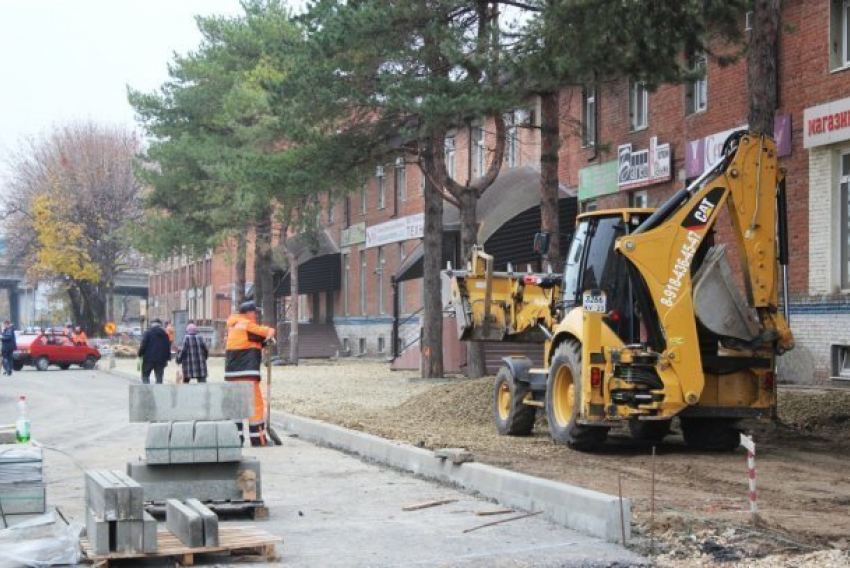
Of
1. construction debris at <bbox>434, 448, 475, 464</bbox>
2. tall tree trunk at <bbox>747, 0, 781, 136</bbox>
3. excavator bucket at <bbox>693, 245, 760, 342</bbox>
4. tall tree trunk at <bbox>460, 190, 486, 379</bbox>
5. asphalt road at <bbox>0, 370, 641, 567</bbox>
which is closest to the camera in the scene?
asphalt road at <bbox>0, 370, 641, 567</bbox>

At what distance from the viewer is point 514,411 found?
1670 centimetres

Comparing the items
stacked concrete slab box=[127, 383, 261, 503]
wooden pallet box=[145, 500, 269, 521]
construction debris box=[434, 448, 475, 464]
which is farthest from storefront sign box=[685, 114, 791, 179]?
wooden pallet box=[145, 500, 269, 521]

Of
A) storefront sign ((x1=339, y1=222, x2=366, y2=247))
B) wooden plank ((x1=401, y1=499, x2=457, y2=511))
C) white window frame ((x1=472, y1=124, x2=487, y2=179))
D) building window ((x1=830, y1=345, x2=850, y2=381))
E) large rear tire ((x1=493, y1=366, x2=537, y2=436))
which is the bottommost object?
wooden plank ((x1=401, y1=499, x2=457, y2=511))

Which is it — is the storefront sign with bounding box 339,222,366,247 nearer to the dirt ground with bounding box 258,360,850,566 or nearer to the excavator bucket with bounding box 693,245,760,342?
the dirt ground with bounding box 258,360,850,566

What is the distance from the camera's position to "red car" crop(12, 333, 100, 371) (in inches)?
1918

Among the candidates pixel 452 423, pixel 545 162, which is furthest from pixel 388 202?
pixel 452 423

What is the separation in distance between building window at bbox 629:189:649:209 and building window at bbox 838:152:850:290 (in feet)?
23.3

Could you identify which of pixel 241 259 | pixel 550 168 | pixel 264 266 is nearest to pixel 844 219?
pixel 550 168

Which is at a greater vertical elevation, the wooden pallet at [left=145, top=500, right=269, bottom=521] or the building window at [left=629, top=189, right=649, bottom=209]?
the building window at [left=629, top=189, right=649, bottom=209]

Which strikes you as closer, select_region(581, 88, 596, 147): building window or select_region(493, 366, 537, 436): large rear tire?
select_region(493, 366, 537, 436): large rear tire

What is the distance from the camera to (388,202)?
51.4m

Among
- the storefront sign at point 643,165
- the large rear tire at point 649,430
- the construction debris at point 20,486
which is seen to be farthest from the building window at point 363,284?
the construction debris at point 20,486

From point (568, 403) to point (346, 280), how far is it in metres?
41.5

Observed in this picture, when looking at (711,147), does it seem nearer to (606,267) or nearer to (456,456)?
Answer: (606,267)
